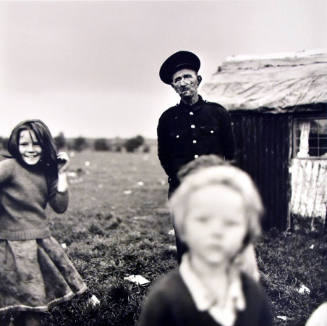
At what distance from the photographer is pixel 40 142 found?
9.41 feet

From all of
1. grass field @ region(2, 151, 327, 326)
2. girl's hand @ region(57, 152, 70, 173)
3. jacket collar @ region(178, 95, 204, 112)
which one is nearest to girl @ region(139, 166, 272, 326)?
girl's hand @ region(57, 152, 70, 173)

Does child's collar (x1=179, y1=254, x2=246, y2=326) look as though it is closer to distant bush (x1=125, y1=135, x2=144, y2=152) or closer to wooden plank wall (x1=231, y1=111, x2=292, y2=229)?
wooden plank wall (x1=231, y1=111, x2=292, y2=229)

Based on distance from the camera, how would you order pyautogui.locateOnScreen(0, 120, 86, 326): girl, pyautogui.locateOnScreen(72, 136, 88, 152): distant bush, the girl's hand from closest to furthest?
pyautogui.locateOnScreen(0, 120, 86, 326): girl
the girl's hand
pyautogui.locateOnScreen(72, 136, 88, 152): distant bush

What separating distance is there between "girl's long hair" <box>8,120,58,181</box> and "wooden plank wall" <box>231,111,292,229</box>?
4312 millimetres

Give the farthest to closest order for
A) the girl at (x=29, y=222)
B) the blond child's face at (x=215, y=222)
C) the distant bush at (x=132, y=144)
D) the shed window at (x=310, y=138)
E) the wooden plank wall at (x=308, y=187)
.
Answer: the distant bush at (x=132, y=144)
the shed window at (x=310, y=138)
the wooden plank wall at (x=308, y=187)
the girl at (x=29, y=222)
the blond child's face at (x=215, y=222)

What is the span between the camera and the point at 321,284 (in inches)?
167

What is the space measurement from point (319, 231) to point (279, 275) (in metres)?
2.28

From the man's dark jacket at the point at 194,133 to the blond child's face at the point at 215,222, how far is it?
1761 millimetres

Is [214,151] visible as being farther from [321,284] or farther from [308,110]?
[308,110]

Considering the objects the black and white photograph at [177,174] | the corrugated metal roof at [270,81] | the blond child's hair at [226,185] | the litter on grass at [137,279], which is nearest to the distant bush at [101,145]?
the corrugated metal roof at [270,81]

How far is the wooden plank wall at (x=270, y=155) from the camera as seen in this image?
675 cm

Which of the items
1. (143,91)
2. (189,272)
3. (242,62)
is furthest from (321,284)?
(242,62)

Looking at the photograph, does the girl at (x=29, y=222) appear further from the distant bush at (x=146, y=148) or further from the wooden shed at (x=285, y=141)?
A: the distant bush at (x=146, y=148)

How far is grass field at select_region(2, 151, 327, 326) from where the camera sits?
3.51 m
